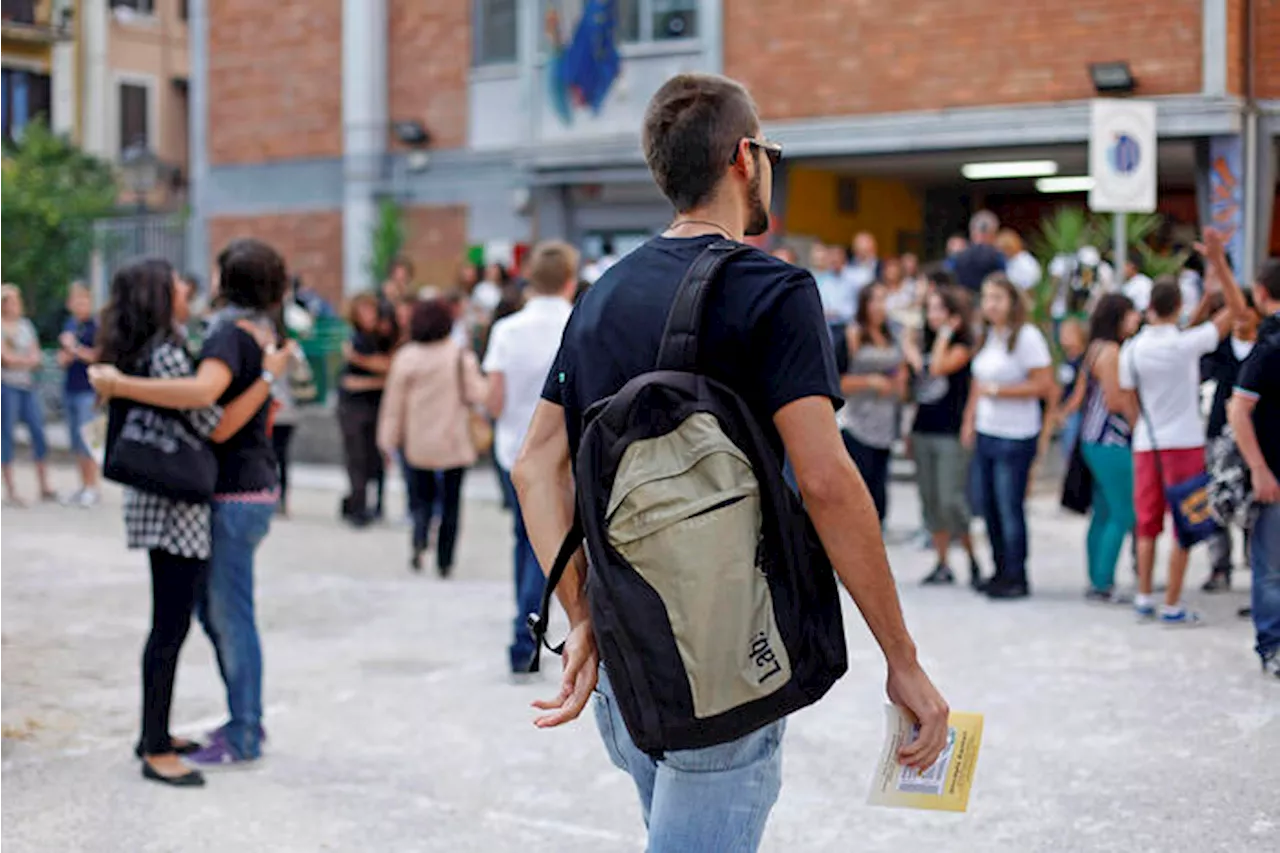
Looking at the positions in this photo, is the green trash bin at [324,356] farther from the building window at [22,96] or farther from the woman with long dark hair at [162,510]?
the building window at [22,96]

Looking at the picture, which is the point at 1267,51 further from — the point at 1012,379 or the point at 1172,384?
the point at 1172,384

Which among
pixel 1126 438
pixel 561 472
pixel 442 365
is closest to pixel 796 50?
pixel 442 365

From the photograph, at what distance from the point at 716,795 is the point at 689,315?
2.68 ft

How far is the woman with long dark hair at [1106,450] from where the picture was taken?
32.3 feet

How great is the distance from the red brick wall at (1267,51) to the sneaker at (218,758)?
14968 millimetres

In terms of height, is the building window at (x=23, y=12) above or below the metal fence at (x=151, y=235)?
above

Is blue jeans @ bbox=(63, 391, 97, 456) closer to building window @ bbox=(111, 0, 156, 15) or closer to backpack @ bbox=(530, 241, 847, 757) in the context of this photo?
backpack @ bbox=(530, 241, 847, 757)

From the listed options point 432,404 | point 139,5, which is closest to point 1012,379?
point 432,404

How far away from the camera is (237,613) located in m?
6.38

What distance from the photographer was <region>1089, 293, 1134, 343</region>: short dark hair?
10.0 meters

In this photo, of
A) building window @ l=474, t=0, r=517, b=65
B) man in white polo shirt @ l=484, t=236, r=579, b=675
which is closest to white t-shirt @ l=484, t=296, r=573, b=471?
man in white polo shirt @ l=484, t=236, r=579, b=675

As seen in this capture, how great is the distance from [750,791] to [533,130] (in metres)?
20.8

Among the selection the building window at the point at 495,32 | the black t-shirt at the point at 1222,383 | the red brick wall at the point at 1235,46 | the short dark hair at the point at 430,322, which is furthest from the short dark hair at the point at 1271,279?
the building window at the point at 495,32

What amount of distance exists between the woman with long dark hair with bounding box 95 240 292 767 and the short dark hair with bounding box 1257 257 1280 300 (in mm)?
4415
